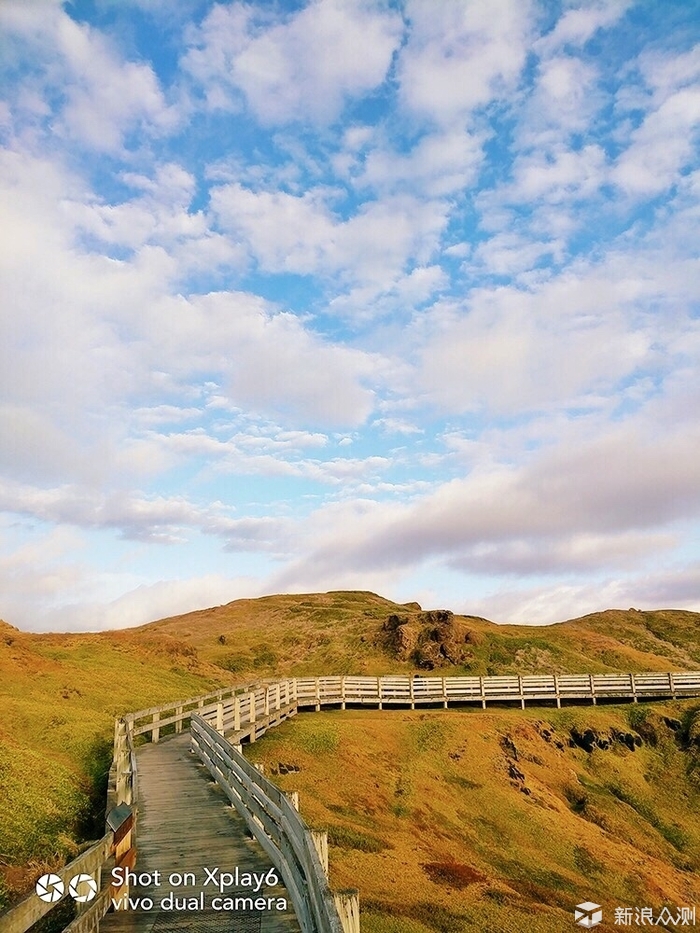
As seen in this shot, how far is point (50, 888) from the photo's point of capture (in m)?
5.75

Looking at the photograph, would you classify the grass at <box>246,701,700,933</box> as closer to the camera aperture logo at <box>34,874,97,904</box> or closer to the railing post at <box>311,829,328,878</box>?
the railing post at <box>311,829,328,878</box>

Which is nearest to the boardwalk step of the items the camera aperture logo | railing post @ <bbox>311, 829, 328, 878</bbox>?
railing post @ <bbox>311, 829, 328, 878</bbox>

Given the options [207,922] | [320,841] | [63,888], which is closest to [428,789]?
[320,841]

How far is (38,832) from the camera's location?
39.6 feet

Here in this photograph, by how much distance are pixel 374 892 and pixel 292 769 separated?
10.3 meters

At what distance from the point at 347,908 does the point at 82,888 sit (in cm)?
290

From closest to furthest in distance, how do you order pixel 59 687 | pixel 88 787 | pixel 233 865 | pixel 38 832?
pixel 233 865 < pixel 38 832 < pixel 88 787 < pixel 59 687

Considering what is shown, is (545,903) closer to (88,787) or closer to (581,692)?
(88,787)

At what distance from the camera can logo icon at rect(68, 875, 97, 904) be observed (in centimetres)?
649

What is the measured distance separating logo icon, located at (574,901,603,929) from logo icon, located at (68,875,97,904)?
48.8 feet

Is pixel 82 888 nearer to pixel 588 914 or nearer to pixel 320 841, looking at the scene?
pixel 320 841

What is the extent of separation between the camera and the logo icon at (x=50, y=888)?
5575mm

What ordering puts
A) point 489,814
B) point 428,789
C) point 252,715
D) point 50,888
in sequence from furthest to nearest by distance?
point 252,715, point 428,789, point 489,814, point 50,888

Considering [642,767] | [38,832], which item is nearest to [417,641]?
[642,767]
